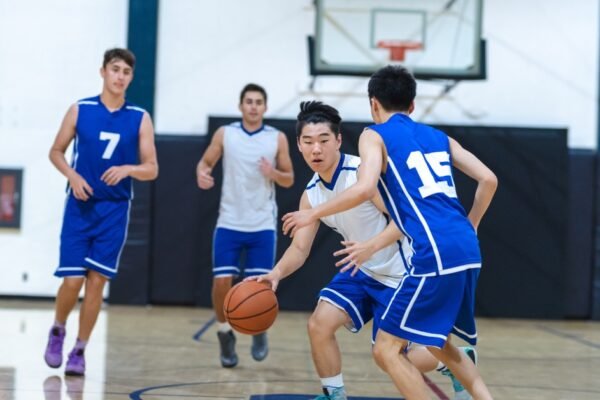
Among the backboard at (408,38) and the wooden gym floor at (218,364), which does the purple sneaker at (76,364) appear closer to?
the wooden gym floor at (218,364)

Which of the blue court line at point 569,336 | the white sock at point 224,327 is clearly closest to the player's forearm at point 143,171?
the white sock at point 224,327

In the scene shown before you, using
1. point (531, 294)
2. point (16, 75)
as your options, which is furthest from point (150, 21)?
point (531, 294)

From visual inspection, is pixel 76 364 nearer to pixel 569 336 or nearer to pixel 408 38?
pixel 569 336

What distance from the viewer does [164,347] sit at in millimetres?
7348

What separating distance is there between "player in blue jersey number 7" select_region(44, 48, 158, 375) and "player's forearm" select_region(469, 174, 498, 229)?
7.78ft

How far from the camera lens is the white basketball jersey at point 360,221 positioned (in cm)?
465

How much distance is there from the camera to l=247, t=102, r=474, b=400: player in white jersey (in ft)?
14.8

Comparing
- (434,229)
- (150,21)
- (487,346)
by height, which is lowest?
(487,346)

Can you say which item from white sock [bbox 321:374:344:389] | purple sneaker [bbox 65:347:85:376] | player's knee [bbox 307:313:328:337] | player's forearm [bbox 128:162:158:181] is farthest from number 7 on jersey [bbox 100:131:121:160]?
white sock [bbox 321:374:344:389]

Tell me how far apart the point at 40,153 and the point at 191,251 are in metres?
2.07

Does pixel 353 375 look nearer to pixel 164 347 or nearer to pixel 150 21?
pixel 164 347

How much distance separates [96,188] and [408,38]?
194 inches

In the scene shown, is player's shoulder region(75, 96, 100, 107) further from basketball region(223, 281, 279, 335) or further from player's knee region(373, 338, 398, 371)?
player's knee region(373, 338, 398, 371)

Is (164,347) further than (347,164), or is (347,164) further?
(164,347)
